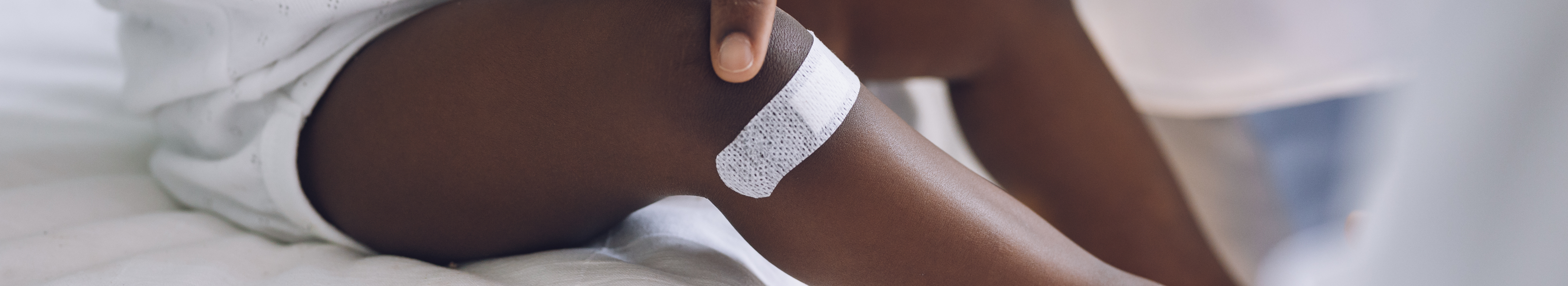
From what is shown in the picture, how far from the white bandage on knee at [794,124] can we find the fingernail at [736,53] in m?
0.03

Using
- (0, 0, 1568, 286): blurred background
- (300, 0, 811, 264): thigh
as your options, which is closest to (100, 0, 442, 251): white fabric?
(300, 0, 811, 264): thigh

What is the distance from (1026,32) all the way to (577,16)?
49cm

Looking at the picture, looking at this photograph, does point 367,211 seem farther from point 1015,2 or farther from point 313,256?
point 1015,2

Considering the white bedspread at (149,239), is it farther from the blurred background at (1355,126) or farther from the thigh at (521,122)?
the blurred background at (1355,126)

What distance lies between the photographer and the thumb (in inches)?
15.2

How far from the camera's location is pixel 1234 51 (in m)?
1.17

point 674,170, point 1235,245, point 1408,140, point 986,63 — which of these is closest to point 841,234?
point 674,170

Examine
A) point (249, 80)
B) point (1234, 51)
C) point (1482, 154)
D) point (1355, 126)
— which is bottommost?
point (1355, 126)

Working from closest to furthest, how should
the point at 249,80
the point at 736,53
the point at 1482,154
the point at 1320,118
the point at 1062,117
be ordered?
the point at 1482,154 → the point at 736,53 → the point at 249,80 → the point at 1062,117 → the point at 1320,118

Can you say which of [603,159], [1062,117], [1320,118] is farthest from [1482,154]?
[1320,118]

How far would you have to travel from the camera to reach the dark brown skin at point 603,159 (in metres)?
0.43

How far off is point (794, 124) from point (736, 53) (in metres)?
0.05

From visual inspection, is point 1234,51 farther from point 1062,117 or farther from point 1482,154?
point 1482,154

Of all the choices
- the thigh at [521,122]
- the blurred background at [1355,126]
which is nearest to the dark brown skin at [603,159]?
the thigh at [521,122]
